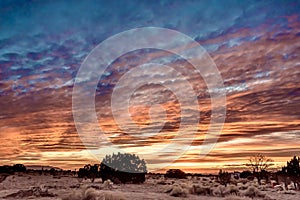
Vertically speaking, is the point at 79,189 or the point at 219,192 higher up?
the point at 79,189

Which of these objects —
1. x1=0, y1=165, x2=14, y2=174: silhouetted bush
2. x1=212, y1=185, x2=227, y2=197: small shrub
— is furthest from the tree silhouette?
x1=0, y1=165, x2=14, y2=174: silhouetted bush

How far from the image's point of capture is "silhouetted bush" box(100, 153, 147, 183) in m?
46.5

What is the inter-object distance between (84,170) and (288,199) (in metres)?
31.5

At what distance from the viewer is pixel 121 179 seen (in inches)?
1825

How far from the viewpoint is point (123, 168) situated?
1907 inches

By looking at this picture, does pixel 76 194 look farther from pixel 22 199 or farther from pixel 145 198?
pixel 145 198

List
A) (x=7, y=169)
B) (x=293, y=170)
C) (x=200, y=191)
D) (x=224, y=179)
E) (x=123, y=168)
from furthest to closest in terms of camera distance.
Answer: (x=7, y=169), (x=224, y=179), (x=123, y=168), (x=293, y=170), (x=200, y=191)

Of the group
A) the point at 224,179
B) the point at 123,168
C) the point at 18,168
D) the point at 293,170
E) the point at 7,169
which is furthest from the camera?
the point at 18,168

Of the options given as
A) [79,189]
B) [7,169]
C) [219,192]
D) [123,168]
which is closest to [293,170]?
[219,192]

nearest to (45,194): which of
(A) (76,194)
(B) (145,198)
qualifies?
(A) (76,194)

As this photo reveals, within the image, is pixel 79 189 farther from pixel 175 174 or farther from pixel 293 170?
pixel 175 174

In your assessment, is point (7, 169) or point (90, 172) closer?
point (90, 172)

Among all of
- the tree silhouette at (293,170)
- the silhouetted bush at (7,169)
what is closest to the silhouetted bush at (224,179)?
the tree silhouette at (293,170)

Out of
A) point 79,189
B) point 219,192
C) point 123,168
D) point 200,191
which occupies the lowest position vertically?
point 219,192
